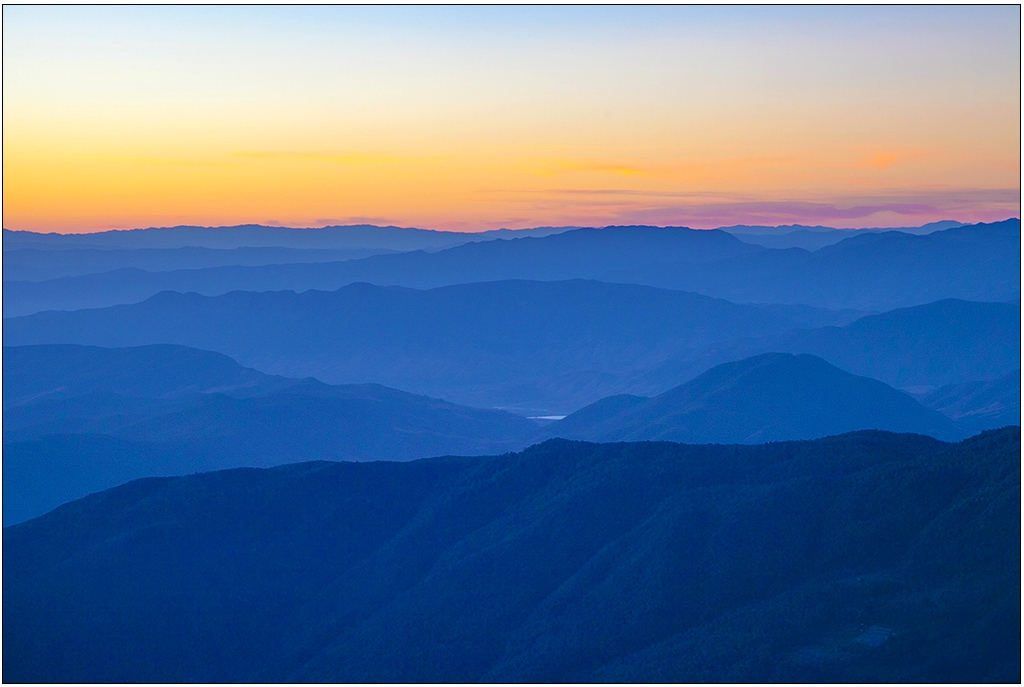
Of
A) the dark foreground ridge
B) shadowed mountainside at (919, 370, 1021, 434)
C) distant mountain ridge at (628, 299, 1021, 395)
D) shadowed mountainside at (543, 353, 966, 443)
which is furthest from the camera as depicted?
distant mountain ridge at (628, 299, 1021, 395)

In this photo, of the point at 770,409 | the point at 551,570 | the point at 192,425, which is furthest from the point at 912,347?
the point at 551,570

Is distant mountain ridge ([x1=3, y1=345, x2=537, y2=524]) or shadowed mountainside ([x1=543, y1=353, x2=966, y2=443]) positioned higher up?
shadowed mountainside ([x1=543, y1=353, x2=966, y2=443])

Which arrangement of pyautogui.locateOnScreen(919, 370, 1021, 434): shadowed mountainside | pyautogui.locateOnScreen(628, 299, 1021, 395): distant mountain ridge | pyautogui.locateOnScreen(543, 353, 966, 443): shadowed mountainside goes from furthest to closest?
pyautogui.locateOnScreen(628, 299, 1021, 395): distant mountain ridge, pyautogui.locateOnScreen(919, 370, 1021, 434): shadowed mountainside, pyautogui.locateOnScreen(543, 353, 966, 443): shadowed mountainside

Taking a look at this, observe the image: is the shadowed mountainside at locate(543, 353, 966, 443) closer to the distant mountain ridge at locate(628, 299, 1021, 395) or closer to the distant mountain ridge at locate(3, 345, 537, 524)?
the distant mountain ridge at locate(3, 345, 537, 524)

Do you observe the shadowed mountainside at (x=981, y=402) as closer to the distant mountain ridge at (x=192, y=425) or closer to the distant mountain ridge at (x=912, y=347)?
the distant mountain ridge at (x=912, y=347)

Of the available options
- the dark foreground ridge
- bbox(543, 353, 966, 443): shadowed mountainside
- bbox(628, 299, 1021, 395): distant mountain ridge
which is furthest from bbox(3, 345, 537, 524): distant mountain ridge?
bbox(628, 299, 1021, 395): distant mountain ridge

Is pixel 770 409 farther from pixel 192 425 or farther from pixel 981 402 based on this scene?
pixel 192 425

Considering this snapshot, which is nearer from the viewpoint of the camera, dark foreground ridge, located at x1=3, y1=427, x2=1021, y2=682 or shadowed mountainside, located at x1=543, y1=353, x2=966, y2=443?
dark foreground ridge, located at x1=3, y1=427, x2=1021, y2=682
